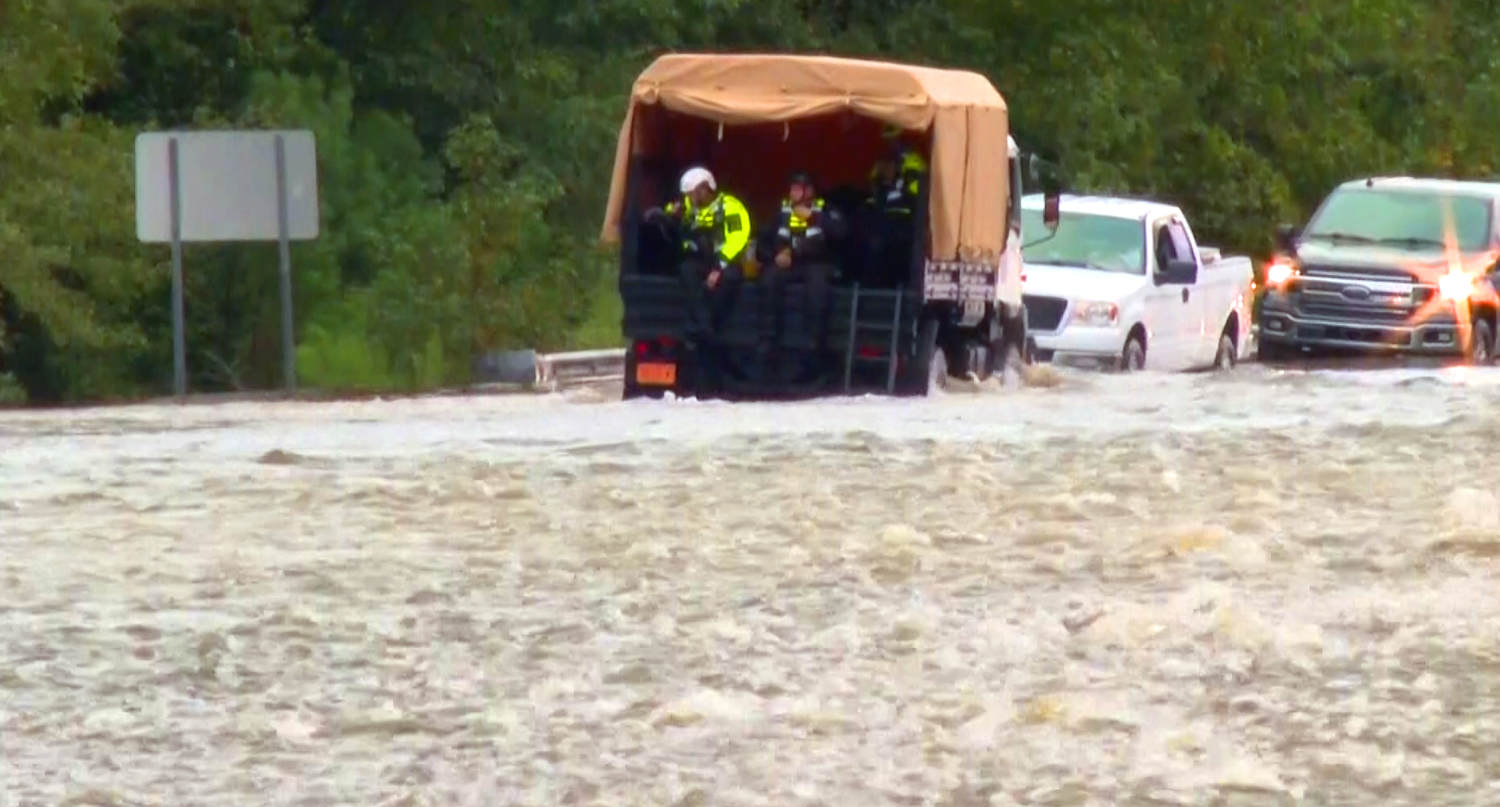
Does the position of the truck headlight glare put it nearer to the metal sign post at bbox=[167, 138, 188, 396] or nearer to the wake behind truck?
the wake behind truck

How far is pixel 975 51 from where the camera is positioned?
135 feet

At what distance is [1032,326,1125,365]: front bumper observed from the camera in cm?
2469

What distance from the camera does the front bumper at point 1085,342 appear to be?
81.0 ft

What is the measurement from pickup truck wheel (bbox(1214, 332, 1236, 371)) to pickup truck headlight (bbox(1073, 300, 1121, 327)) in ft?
8.93

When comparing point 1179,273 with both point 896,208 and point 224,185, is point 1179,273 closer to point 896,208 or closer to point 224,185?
point 896,208

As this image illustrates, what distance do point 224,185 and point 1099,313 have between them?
6919 millimetres

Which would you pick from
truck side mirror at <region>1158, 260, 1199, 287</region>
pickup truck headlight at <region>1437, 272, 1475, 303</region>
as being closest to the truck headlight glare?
pickup truck headlight at <region>1437, 272, 1475, 303</region>

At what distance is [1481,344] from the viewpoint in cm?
2900

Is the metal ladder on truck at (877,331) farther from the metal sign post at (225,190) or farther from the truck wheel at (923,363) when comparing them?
the metal sign post at (225,190)

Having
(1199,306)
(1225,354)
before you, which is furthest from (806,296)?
(1225,354)

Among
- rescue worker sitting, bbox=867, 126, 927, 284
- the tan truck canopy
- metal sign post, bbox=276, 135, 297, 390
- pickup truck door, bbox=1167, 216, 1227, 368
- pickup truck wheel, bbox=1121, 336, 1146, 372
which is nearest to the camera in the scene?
the tan truck canopy

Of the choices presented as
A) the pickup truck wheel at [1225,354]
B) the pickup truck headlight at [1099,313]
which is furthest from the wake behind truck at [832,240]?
the pickup truck wheel at [1225,354]

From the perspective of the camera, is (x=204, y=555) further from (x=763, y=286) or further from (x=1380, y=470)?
(x=763, y=286)

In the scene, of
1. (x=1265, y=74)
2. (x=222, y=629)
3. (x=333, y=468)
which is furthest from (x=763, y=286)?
(x=1265, y=74)
